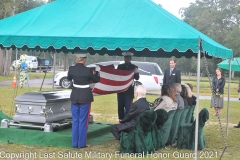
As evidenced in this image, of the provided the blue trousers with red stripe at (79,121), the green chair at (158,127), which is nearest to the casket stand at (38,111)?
the blue trousers with red stripe at (79,121)

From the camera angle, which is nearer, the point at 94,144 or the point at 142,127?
the point at 142,127

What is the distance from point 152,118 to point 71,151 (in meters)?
1.46

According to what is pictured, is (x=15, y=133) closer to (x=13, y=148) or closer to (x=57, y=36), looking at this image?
(x=13, y=148)

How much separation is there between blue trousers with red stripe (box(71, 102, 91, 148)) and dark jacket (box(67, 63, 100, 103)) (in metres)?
0.13

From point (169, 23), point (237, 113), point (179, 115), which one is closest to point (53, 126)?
point (179, 115)

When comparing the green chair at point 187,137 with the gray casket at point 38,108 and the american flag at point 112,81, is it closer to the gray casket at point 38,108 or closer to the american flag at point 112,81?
the american flag at point 112,81

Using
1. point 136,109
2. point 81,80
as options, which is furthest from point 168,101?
point 81,80

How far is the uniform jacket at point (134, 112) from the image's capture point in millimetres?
6105

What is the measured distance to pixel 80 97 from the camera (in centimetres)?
627

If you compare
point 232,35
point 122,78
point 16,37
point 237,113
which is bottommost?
point 237,113

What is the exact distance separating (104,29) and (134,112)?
55.4 inches

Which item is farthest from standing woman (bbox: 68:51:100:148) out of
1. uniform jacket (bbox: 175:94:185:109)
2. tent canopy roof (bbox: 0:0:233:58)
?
uniform jacket (bbox: 175:94:185:109)

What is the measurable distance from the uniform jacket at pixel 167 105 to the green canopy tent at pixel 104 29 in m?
0.87

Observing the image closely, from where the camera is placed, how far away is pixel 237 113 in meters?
13.2
